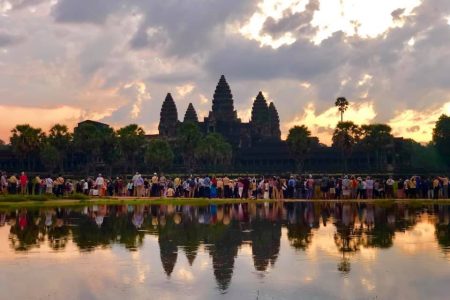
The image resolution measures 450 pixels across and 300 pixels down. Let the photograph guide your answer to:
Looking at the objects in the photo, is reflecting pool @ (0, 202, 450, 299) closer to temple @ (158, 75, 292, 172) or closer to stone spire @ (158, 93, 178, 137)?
temple @ (158, 75, 292, 172)

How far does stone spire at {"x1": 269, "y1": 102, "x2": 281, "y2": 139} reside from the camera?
555 feet

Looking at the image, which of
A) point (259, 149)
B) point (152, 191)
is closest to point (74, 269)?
point (152, 191)

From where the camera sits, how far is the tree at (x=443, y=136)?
115m

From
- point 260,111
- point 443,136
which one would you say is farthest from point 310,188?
point 260,111

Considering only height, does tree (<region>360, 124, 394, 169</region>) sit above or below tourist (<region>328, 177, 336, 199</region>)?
above

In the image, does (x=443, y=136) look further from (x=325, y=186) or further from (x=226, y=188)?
(x=226, y=188)

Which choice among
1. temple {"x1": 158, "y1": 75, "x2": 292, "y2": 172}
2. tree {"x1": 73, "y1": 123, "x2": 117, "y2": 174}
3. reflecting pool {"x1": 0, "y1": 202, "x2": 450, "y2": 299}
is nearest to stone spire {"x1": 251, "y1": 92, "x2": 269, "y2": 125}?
temple {"x1": 158, "y1": 75, "x2": 292, "y2": 172}

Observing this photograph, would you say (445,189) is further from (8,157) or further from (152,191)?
(8,157)

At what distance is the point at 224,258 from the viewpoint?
46.2 feet

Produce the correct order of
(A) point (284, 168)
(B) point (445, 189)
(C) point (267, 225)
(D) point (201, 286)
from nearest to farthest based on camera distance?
(D) point (201, 286)
(C) point (267, 225)
(B) point (445, 189)
(A) point (284, 168)

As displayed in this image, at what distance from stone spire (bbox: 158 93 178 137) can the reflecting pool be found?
128m

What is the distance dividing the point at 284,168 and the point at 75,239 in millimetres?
106182

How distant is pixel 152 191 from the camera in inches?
1624

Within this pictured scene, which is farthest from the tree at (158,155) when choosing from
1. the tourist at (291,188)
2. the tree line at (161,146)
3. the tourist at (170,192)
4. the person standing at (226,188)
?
the person standing at (226,188)
